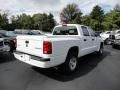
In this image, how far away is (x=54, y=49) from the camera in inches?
211

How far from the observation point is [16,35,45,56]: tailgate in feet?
17.8

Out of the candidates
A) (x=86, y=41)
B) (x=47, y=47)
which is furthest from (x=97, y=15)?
(x=47, y=47)

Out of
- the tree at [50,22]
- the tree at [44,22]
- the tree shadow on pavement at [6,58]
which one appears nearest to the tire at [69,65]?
the tree shadow on pavement at [6,58]

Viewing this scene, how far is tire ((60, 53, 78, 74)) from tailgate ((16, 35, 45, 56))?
4.09 ft

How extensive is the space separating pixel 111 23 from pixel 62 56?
41.6m

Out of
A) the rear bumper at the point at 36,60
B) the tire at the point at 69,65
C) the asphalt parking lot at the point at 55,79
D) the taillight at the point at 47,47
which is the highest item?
the taillight at the point at 47,47

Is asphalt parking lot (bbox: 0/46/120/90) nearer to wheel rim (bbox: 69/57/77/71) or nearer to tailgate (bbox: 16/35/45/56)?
wheel rim (bbox: 69/57/77/71)

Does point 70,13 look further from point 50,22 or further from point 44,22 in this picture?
point 44,22

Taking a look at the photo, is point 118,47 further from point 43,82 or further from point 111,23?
point 111,23

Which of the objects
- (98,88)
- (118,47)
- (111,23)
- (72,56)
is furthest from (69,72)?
(111,23)

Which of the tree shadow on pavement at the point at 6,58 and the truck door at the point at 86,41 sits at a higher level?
the truck door at the point at 86,41

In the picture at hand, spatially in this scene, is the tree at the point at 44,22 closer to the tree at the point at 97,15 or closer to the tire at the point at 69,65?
the tree at the point at 97,15

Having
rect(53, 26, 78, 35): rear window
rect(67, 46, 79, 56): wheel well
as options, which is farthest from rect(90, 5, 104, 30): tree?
rect(67, 46, 79, 56): wheel well

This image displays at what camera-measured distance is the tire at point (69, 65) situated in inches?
246
